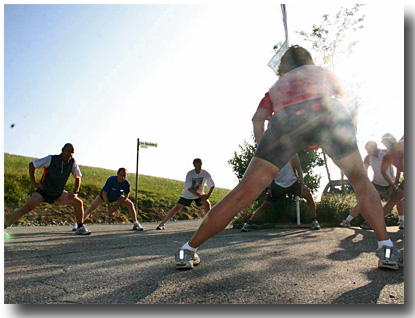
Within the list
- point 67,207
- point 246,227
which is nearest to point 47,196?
point 246,227

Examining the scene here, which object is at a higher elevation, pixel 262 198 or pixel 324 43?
pixel 324 43

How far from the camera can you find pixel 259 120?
2.92 metres

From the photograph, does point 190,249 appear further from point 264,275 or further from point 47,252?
point 47,252

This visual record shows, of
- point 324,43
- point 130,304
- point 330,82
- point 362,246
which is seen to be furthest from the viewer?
point 324,43

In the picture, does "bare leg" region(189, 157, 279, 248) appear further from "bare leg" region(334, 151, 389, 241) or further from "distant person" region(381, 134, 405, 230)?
"distant person" region(381, 134, 405, 230)

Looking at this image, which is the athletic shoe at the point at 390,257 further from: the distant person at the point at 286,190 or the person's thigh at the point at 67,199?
the person's thigh at the point at 67,199

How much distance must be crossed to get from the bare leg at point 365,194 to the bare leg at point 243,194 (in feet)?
1.92

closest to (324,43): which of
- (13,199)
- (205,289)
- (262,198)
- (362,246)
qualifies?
(262,198)

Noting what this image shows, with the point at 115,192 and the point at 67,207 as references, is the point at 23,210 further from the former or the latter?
the point at 67,207

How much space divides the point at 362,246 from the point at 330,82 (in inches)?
98.0

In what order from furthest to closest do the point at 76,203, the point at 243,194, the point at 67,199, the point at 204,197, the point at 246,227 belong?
the point at 204,197
the point at 246,227
the point at 76,203
the point at 67,199
the point at 243,194

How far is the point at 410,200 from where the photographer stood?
315 cm

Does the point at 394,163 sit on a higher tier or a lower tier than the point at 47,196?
higher

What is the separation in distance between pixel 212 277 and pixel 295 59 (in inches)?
72.3
